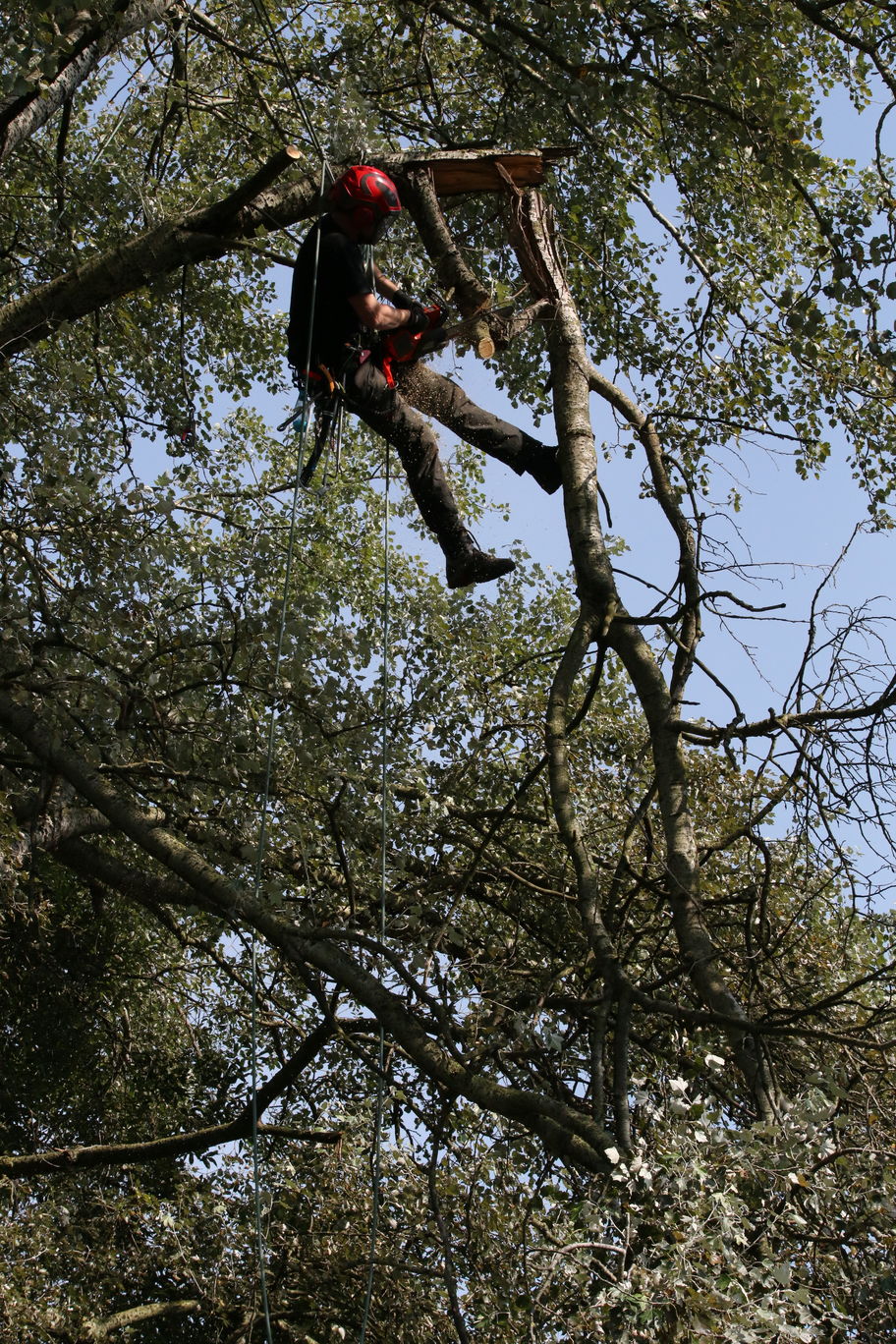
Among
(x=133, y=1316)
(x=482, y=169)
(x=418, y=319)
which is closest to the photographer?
(x=418, y=319)

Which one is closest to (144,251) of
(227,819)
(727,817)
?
(227,819)

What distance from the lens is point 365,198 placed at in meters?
5.04

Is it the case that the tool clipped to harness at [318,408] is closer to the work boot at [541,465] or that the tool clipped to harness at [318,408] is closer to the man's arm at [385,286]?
the man's arm at [385,286]

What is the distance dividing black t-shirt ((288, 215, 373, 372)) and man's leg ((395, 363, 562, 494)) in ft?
1.27

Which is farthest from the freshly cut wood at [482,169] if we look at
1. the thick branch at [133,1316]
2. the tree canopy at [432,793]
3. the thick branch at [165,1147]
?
the thick branch at [133,1316]

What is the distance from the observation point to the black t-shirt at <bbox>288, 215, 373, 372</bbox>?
5043 mm

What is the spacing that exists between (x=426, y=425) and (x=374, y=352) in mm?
376

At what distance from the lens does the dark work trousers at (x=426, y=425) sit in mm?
5199

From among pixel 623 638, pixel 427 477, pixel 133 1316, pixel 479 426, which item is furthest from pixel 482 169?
pixel 133 1316

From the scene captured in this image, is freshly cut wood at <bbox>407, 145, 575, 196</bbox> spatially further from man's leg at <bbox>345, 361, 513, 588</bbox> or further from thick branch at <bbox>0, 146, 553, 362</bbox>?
man's leg at <bbox>345, 361, 513, 588</bbox>

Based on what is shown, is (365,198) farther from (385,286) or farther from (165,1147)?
(165,1147)

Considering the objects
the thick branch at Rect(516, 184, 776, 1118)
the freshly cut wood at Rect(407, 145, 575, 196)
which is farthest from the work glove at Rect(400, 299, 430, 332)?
the freshly cut wood at Rect(407, 145, 575, 196)

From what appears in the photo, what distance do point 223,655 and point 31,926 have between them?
262cm

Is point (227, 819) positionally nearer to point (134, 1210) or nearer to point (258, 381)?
point (134, 1210)
